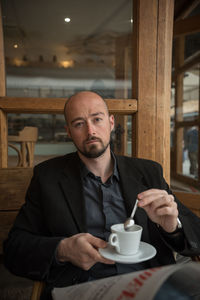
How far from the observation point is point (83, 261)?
34.7 inches

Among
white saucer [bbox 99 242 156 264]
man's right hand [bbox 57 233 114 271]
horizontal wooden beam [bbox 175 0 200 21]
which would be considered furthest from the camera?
horizontal wooden beam [bbox 175 0 200 21]

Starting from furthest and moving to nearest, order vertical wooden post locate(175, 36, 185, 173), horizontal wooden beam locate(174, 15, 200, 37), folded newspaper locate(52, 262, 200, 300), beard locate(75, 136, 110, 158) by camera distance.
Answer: vertical wooden post locate(175, 36, 185, 173)
horizontal wooden beam locate(174, 15, 200, 37)
beard locate(75, 136, 110, 158)
folded newspaper locate(52, 262, 200, 300)

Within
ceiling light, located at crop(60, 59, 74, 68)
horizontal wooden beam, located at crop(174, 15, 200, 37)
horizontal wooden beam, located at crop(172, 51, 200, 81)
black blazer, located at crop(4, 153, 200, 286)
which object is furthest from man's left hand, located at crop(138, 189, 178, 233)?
horizontal wooden beam, located at crop(172, 51, 200, 81)

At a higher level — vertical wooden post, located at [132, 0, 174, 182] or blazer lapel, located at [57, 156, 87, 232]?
vertical wooden post, located at [132, 0, 174, 182]

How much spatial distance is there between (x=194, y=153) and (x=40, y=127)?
10.0 feet

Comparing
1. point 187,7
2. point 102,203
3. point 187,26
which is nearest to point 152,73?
point 102,203

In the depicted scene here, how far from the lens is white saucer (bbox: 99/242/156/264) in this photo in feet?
2.40

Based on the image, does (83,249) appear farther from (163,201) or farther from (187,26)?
(187,26)

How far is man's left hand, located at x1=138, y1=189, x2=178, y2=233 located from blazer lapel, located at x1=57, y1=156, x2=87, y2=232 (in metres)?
0.27

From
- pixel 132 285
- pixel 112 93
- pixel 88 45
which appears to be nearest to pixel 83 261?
pixel 132 285

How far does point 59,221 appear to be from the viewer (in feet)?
3.53

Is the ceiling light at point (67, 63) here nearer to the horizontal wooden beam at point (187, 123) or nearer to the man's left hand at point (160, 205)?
the man's left hand at point (160, 205)

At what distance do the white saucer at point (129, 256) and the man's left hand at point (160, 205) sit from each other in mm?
143

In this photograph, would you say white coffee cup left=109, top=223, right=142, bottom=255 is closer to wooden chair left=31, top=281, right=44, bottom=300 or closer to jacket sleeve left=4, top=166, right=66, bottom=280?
jacket sleeve left=4, top=166, right=66, bottom=280
